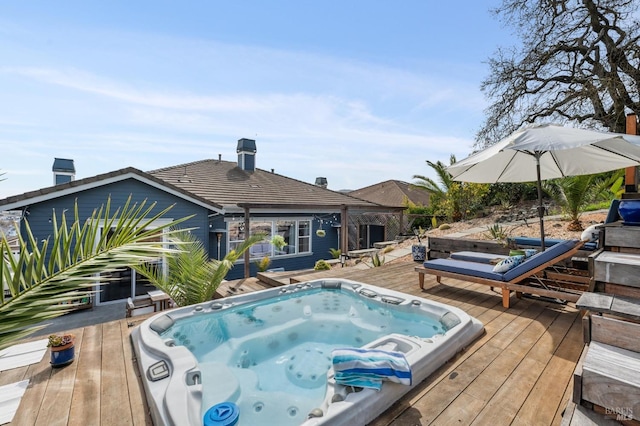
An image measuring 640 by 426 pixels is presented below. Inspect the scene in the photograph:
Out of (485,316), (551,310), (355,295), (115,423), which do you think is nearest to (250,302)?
(355,295)

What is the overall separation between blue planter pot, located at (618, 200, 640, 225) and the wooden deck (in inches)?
56.1

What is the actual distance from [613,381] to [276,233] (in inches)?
428

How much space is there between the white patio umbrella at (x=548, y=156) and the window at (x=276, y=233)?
734 cm

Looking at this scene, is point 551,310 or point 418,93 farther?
point 418,93

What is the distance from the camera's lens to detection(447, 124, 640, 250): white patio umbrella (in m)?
3.62

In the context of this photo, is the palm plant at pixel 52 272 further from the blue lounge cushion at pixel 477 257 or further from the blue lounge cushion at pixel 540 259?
the blue lounge cushion at pixel 477 257

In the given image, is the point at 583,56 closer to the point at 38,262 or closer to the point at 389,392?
the point at 389,392

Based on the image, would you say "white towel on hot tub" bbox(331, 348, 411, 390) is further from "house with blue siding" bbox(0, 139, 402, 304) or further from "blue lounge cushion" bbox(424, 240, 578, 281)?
"house with blue siding" bbox(0, 139, 402, 304)

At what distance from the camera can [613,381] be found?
5.55 feet

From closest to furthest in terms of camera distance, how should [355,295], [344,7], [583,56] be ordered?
[355,295] → [344,7] → [583,56]

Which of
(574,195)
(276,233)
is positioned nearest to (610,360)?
(574,195)

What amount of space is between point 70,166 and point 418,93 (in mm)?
13043

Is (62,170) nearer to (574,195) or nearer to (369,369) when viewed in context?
Answer: (369,369)

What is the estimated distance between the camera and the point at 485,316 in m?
4.03
